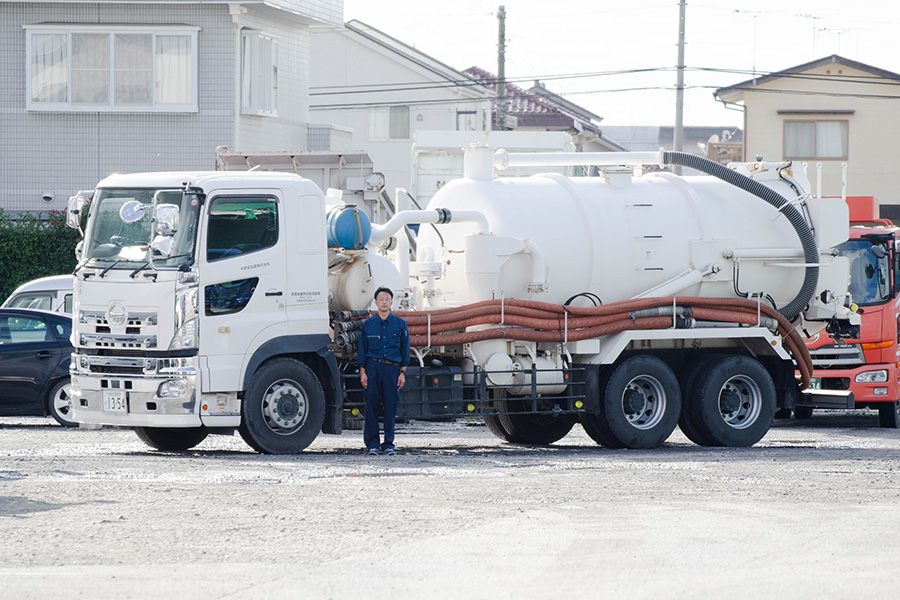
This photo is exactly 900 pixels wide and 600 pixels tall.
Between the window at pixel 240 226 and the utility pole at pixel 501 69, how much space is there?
3066 centimetres

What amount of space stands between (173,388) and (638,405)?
17.8 ft

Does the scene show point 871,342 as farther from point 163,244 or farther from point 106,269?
point 106,269

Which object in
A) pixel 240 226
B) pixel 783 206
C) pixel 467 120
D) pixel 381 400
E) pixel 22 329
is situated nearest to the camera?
pixel 240 226

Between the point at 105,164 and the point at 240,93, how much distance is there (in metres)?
3.33

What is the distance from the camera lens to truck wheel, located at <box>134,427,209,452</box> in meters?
15.2

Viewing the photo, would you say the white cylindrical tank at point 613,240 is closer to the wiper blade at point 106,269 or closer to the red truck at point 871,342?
the wiper blade at point 106,269

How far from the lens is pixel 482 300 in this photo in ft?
51.7

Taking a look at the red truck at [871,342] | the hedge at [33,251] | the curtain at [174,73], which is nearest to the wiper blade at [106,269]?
the red truck at [871,342]

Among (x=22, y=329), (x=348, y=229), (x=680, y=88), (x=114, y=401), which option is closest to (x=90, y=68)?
(x=22, y=329)

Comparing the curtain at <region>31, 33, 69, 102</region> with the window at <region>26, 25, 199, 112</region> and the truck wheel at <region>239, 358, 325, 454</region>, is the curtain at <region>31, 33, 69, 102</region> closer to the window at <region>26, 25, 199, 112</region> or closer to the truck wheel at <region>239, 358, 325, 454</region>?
the window at <region>26, 25, 199, 112</region>

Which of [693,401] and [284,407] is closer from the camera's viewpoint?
[284,407]

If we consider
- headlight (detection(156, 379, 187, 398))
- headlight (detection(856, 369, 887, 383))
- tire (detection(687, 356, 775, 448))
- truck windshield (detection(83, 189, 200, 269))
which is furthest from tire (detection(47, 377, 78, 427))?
headlight (detection(856, 369, 887, 383))

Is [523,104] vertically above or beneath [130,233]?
above

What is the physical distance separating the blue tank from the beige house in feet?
128
